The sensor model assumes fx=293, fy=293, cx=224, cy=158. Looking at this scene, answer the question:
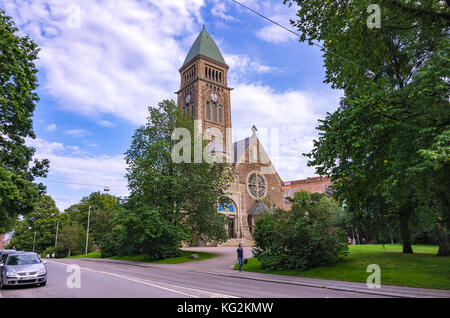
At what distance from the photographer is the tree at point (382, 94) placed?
10.3m

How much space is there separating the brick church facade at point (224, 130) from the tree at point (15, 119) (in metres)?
34.6

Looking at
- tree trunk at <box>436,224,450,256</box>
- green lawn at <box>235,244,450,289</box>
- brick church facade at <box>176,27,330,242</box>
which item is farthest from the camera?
brick church facade at <box>176,27,330,242</box>

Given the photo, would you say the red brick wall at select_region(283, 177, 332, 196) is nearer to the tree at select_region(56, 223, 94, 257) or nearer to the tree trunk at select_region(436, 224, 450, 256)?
the tree at select_region(56, 223, 94, 257)

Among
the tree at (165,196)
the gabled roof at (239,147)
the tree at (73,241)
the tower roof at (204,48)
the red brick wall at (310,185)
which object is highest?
the tower roof at (204,48)

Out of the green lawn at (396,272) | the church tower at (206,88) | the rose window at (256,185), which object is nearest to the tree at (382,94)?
the green lawn at (396,272)

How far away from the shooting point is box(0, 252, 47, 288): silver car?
36.9 ft

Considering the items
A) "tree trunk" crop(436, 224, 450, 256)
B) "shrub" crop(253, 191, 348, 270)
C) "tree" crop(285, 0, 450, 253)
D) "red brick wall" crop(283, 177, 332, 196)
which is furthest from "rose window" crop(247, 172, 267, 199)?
"tree" crop(285, 0, 450, 253)

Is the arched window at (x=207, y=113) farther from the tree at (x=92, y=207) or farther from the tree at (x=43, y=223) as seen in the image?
the tree at (x=43, y=223)

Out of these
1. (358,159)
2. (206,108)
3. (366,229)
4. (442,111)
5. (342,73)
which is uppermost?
(206,108)

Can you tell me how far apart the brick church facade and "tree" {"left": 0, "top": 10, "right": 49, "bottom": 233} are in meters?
34.6

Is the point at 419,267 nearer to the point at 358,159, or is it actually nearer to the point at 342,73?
the point at 358,159
